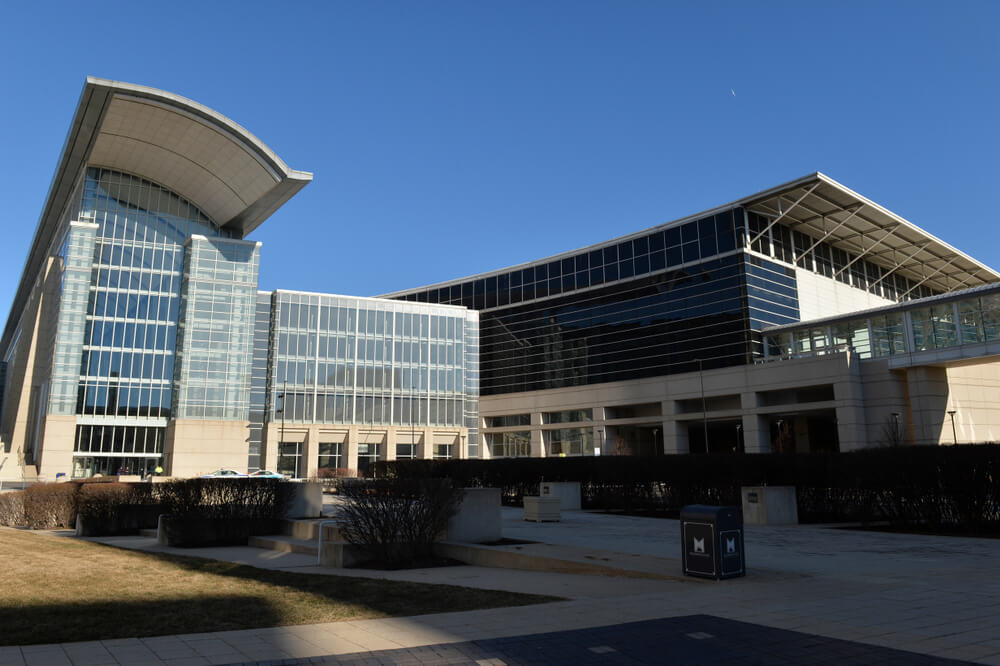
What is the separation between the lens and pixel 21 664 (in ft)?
18.3

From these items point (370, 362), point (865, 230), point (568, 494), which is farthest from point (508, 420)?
point (568, 494)

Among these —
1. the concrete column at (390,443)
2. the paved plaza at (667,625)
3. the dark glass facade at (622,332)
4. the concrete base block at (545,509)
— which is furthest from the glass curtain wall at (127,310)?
the paved plaza at (667,625)

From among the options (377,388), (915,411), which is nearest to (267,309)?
(377,388)

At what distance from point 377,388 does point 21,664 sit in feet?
233

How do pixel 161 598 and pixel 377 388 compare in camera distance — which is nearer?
pixel 161 598

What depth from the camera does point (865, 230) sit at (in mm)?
65562

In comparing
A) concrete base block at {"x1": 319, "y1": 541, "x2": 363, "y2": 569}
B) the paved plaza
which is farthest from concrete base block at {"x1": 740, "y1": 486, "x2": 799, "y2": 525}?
concrete base block at {"x1": 319, "y1": 541, "x2": 363, "y2": 569}

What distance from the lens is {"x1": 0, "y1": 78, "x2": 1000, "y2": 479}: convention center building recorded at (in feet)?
171

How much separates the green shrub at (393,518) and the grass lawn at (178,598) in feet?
6.45

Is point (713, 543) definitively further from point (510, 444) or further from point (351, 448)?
point (510, 444)

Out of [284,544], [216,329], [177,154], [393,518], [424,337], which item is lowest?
[284,544]

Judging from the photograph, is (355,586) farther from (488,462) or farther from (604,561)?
(488,462)

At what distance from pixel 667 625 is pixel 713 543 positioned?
3.07 m

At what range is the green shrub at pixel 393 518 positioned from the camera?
13.5 m
